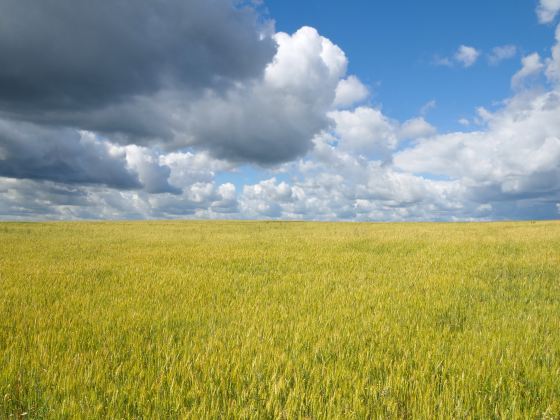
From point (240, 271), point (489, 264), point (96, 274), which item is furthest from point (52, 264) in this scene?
point (489, 264)

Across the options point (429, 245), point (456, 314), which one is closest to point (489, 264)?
point (429, 245)

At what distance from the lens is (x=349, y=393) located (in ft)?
11.5

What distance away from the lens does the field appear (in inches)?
131

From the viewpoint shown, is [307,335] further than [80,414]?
Yes

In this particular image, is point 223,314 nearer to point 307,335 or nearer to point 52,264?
point 307,335

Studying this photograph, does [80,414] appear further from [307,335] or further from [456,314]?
[456,314]

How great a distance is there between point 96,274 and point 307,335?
7.73m

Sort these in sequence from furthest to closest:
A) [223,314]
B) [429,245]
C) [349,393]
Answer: [429,245] < [223,314] < [349,393]

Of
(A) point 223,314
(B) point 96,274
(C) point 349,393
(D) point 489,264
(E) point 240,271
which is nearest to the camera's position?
(C) point 349,393

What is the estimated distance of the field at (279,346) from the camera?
3.33m

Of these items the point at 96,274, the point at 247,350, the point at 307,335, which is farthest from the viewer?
the point at 96,274

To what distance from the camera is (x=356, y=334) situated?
511cm

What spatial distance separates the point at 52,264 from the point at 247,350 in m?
10.7

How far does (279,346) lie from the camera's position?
466 centimetres
